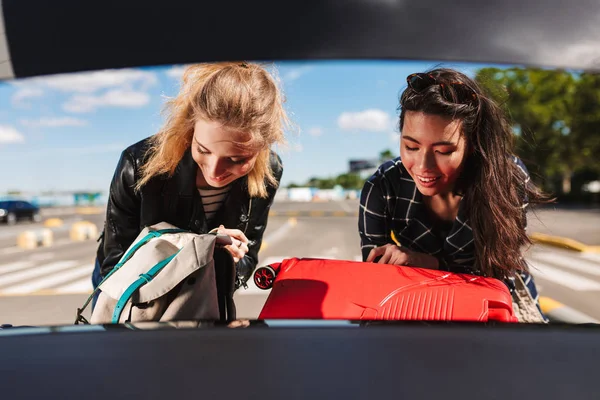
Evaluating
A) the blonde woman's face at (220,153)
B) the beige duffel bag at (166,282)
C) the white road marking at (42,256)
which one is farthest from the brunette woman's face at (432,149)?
the white road marking at (42,256)

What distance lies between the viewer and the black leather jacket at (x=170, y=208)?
4.04 feet

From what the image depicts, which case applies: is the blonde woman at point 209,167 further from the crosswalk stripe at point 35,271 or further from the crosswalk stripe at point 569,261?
the crosswalk stripe at point 569,261

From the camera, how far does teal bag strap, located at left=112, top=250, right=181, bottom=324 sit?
1215 millimetres

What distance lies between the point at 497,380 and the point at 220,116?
837 mm

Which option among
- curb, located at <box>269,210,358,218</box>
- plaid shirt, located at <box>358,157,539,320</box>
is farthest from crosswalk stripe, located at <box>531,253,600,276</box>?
curb, located at <box>269,210,358,218</box>

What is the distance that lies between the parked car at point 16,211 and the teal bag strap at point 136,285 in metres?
0.32

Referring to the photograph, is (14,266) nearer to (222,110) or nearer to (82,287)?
(82,287)

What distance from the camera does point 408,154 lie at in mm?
1222

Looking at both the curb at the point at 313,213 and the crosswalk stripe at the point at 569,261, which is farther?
the crosswalk stripe at the point at 569,261

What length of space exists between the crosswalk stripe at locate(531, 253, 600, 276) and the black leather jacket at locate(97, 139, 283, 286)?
79cm

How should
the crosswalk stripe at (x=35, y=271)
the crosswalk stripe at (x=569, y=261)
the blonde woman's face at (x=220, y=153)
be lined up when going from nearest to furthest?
the blonde woman's face at (x=220, y=153), the crosswalk stripe at (x=35, y=271), the crosswalk stripe at (x=569, y=261)

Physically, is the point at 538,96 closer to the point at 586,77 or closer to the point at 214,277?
the point at 586,77

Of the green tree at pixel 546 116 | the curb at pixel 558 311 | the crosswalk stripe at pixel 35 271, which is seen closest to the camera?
the green tree at pixel 546 116

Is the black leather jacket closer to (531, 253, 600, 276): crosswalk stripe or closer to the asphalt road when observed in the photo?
the asphalt road
